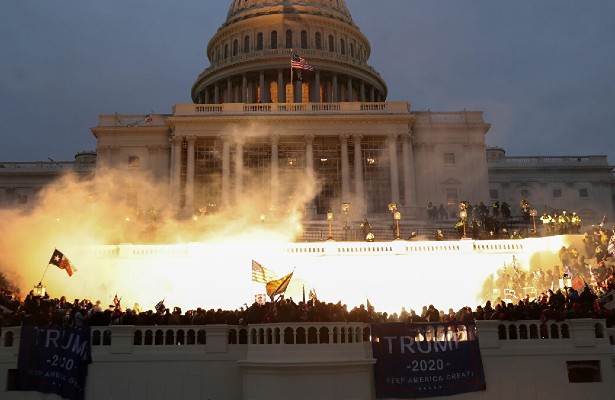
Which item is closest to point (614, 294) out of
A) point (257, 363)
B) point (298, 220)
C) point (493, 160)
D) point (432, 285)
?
point (432, 285)

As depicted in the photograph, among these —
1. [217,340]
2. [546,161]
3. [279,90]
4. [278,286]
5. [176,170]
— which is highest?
[279,90]

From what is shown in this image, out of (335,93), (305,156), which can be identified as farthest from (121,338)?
(335,93)

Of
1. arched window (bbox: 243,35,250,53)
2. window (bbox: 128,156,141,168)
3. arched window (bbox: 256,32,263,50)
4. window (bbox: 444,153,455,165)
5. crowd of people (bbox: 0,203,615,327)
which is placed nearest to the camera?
crowd of people (bbox: 0,203,615,327)

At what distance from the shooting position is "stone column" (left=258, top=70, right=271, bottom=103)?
246 feet

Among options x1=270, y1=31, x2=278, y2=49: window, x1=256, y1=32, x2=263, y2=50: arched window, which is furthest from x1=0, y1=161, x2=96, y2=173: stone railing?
x1=270, y1=31, x2=278, y2=49: window

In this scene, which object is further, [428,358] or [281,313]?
[428,358]

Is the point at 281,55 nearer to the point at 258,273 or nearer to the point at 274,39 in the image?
the point at 274,39

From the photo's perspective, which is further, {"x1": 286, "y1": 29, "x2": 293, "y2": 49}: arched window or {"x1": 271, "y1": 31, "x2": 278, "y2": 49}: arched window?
{"x1": 271, "y1": 31, "x2": 278, "y2": 49}: arched window

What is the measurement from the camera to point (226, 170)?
2263 inches

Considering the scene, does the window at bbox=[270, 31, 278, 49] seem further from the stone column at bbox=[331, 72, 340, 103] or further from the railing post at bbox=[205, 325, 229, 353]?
the railing post at bbox=[205, 325, 229, 353]

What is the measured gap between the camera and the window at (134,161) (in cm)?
6062

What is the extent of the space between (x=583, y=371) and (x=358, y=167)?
39237 mm

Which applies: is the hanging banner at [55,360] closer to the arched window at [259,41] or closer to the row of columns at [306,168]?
the row of columns at [306,168]

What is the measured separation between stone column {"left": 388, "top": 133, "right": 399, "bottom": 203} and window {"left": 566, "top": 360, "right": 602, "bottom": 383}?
3671cm
